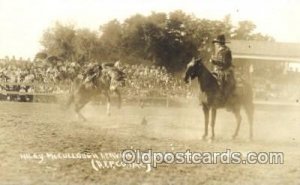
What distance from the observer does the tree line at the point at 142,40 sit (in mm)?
12945

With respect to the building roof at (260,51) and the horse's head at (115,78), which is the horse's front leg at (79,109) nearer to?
the horse's head at (115,78)

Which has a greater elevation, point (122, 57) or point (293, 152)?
point (122, 57)

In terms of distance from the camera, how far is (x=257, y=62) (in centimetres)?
2544

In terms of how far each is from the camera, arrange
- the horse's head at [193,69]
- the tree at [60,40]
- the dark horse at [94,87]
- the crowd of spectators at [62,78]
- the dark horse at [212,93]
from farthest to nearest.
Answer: the crowd of spectators at [62,78] < the dark horse at [94,87] < the tree at [60,40] < the dark horse at [212,93] < the horse's head at [193,69]

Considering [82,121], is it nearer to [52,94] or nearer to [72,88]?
[72,88]

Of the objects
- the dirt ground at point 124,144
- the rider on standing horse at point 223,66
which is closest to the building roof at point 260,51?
the dirt ground at point 124,144

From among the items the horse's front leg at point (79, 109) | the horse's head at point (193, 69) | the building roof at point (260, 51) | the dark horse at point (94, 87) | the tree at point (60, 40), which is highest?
the building roof at point (260, 51)

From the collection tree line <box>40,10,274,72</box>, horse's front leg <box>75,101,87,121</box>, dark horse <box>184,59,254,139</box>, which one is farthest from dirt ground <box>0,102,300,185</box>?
tree line <box>40,10,274,72</box>

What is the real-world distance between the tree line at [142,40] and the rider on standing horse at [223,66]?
4.28 ft

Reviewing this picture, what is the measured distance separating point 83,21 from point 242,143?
4.65m

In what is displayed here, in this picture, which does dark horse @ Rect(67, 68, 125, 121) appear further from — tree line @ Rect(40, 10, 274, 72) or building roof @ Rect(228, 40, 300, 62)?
building roof @ Rect(228, 40, 300, 62)

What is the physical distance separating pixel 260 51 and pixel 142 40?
10.5 meters

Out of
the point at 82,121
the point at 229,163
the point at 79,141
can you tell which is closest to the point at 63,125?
→ the point at 82,121

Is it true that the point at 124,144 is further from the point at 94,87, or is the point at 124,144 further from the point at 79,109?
the point at 94,87
